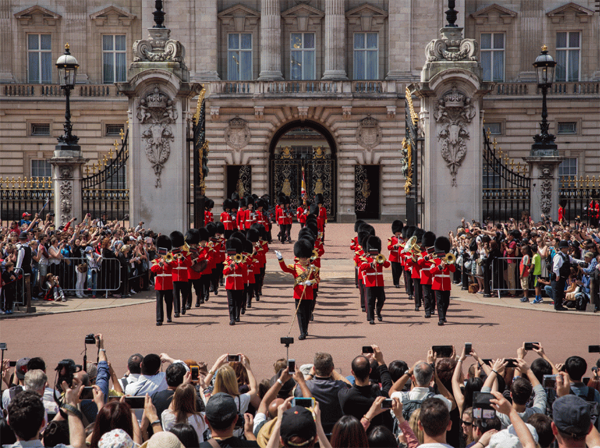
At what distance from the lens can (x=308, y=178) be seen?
31.2 meters

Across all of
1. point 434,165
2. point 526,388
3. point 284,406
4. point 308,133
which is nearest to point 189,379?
point 284,406

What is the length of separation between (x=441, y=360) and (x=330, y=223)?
80.9 feet

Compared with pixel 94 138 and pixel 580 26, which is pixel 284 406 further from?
pixel 580 26

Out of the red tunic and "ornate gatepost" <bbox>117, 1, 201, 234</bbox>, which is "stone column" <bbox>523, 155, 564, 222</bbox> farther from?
the red tunic

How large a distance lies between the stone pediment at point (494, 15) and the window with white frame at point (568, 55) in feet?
6.75

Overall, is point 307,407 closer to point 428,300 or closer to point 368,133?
point 428,300

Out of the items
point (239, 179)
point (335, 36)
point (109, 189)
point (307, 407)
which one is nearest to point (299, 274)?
point (307, 407)

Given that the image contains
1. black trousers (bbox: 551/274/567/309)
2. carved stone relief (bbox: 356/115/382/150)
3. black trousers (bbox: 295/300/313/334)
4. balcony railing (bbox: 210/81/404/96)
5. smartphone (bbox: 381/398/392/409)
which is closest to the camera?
smartphone (bbox: 381/398/392/409)

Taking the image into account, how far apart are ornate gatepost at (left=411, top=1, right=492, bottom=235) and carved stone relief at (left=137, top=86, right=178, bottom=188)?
476 centimetres

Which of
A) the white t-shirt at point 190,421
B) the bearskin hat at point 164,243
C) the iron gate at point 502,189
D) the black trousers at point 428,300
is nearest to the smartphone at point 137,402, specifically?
the white t-shirt at point 190,421

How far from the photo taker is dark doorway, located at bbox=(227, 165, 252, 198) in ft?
101

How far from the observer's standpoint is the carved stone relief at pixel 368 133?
100 feet

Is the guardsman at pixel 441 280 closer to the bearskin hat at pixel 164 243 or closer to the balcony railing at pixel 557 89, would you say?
the bearskin hat at pixel 164 243

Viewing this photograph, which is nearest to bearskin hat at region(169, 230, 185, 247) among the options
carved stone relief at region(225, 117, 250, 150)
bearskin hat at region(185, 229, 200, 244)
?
bearskin hat at region(185, 229, 200, 244)
